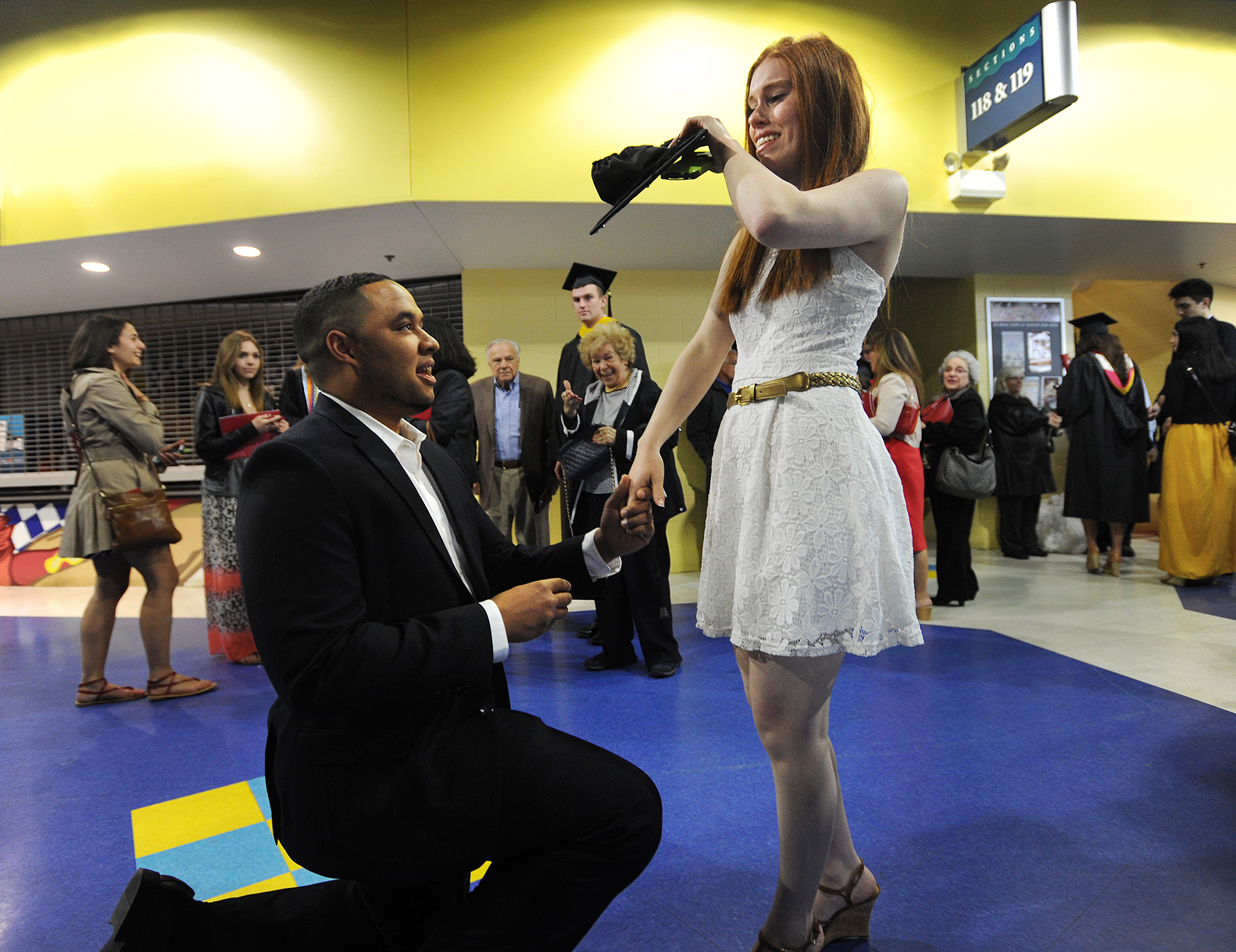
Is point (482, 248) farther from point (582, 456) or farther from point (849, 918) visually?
point (849, 918)

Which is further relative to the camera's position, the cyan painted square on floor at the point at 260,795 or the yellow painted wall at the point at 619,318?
the yellow painted wall at the point at 619,318

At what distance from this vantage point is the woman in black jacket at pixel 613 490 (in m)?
3.62

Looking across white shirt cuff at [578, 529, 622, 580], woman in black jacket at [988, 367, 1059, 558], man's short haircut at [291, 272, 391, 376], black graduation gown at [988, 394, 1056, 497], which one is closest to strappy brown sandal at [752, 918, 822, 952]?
white shirt cuff at [578, 529, 622, 580]

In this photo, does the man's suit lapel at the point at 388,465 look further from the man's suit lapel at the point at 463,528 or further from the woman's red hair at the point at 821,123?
the woman's red hair at the point at 821,123

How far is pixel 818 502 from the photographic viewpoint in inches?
51.2

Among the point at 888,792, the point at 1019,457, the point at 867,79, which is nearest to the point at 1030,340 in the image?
the point at 1019,457

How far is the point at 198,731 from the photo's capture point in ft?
9.94

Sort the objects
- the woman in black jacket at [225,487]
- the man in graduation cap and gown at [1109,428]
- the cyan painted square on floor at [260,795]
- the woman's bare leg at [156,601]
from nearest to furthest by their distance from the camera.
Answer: the cyan painted square on floor at [260,795]
the woman's bare leg at [156,601]
the woman in black jacket at [225,487]
the man in graduation cap and gown at [1109,428]

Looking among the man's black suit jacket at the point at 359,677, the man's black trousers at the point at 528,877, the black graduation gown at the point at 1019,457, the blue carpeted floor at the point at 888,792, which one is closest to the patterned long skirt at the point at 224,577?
the blue carpeted floor at the point at 888,792

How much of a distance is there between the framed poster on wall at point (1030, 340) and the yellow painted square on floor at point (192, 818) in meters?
7.38

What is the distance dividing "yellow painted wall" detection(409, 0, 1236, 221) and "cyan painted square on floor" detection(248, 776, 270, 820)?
A: 3.72 m

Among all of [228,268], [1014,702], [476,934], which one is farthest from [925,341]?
[476,934]

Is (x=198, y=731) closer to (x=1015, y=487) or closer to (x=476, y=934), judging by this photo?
(x=476, y=934)

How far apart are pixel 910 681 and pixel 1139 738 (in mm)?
904
